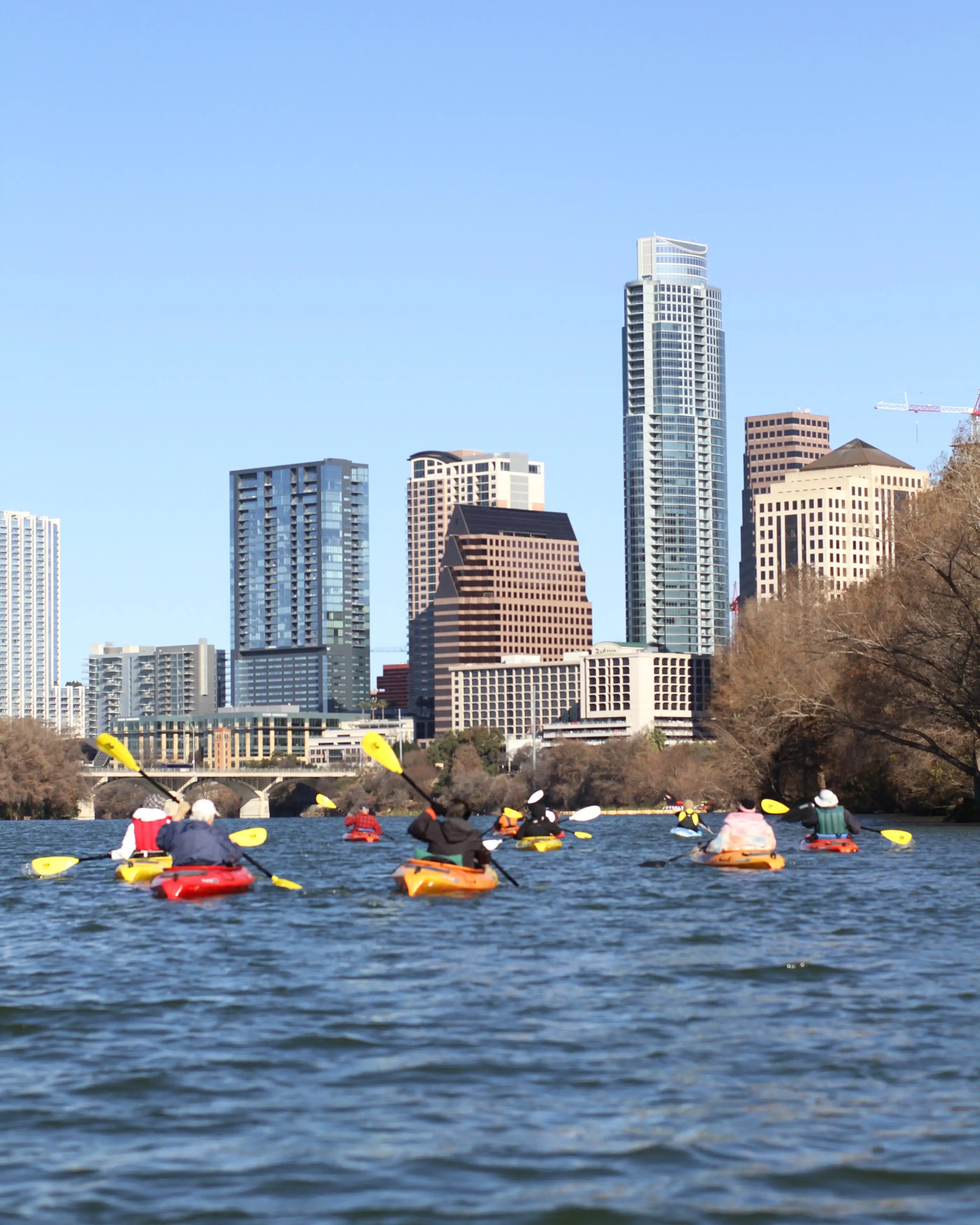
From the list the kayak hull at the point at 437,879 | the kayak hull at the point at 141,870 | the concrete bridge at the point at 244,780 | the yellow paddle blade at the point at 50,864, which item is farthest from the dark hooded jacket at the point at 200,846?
the concrete bridge at the point at 244,780

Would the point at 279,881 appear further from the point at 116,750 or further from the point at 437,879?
the point at 116,750

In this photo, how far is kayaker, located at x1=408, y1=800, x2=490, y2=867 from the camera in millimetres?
26094

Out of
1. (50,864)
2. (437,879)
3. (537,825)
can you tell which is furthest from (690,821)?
(437,879)

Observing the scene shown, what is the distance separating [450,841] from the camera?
2614 centimetres

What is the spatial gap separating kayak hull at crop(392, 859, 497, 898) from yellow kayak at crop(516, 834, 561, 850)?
19982 millimetres

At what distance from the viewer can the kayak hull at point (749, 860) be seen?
32.1 meters

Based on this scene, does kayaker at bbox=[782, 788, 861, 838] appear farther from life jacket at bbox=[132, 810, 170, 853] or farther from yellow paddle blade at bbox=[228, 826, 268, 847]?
life jacket at bbox=[132, 810, 170, 853]

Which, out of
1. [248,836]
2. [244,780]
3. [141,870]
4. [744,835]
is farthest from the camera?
[244,780]

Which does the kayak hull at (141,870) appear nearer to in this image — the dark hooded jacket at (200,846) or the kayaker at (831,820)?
the dark hooded jacket at (200,846)

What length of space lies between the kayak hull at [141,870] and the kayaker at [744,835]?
10.4 m

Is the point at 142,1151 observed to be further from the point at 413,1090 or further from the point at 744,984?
the point at 744,984

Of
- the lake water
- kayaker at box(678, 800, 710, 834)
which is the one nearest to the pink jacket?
the lake water

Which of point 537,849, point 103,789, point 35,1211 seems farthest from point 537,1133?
point 103,789

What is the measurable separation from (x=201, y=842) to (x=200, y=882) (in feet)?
2.04
